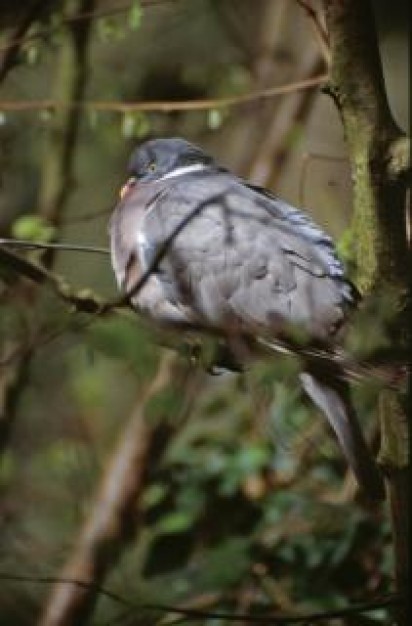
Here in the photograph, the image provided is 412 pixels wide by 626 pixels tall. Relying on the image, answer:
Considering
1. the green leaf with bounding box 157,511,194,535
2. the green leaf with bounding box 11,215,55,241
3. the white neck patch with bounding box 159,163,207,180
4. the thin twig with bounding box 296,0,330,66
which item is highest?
the thin twig with bounding box 296,0,330,66

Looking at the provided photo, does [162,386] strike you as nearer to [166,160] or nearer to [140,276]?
[140,276]

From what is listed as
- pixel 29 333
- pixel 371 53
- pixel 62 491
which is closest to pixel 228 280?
pixel 371 53

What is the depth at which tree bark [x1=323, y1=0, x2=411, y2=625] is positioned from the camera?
132 centimetres

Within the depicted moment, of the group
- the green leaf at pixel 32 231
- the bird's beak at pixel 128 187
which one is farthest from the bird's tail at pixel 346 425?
the green leaf at pixel 32 231

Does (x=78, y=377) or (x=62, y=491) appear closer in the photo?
(x=62, y=491)

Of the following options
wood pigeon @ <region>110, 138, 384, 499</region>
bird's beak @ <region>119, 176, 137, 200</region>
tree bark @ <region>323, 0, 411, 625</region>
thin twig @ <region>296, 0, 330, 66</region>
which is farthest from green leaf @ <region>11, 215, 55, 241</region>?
tree bark @ <region>323, 0, 411, 625</region>

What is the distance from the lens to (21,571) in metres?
2.12

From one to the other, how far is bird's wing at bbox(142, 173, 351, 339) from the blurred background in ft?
0.24

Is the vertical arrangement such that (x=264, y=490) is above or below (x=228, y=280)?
below

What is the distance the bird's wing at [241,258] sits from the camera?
5.76 ft

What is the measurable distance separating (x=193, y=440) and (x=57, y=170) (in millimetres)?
746

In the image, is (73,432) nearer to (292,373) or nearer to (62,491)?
(62,491)

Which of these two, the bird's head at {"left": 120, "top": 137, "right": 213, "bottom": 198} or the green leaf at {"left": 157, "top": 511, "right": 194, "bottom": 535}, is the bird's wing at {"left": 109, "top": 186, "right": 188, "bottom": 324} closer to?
the bird's head at {"left": 120, "top": 137, "right": 213, "bottom": 198}

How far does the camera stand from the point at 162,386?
1699 mm
